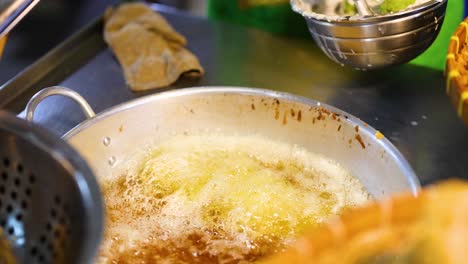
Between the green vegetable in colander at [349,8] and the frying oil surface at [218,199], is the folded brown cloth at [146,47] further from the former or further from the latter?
the green vegetable in colander at [349,8]

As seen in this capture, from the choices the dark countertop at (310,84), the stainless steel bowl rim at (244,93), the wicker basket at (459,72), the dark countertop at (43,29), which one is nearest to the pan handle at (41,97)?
the stainless steel bowl rim at (244,93)

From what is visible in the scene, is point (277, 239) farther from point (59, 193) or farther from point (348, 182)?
point (59, 193)

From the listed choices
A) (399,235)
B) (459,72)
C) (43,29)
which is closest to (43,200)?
(399,235)

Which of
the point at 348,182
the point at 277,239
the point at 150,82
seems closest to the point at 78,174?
the point at 277,239

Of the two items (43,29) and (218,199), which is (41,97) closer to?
(218,199)

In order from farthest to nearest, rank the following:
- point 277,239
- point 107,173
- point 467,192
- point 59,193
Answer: point 107,173, point 277,239, point 59,193, point 467,192

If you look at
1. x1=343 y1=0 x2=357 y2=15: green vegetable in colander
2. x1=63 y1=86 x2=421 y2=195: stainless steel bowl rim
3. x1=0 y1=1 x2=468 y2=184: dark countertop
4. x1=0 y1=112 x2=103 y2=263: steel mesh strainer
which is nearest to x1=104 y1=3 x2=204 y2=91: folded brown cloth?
x1=0 y1=1 x2=468 y2=184: dark countertop
